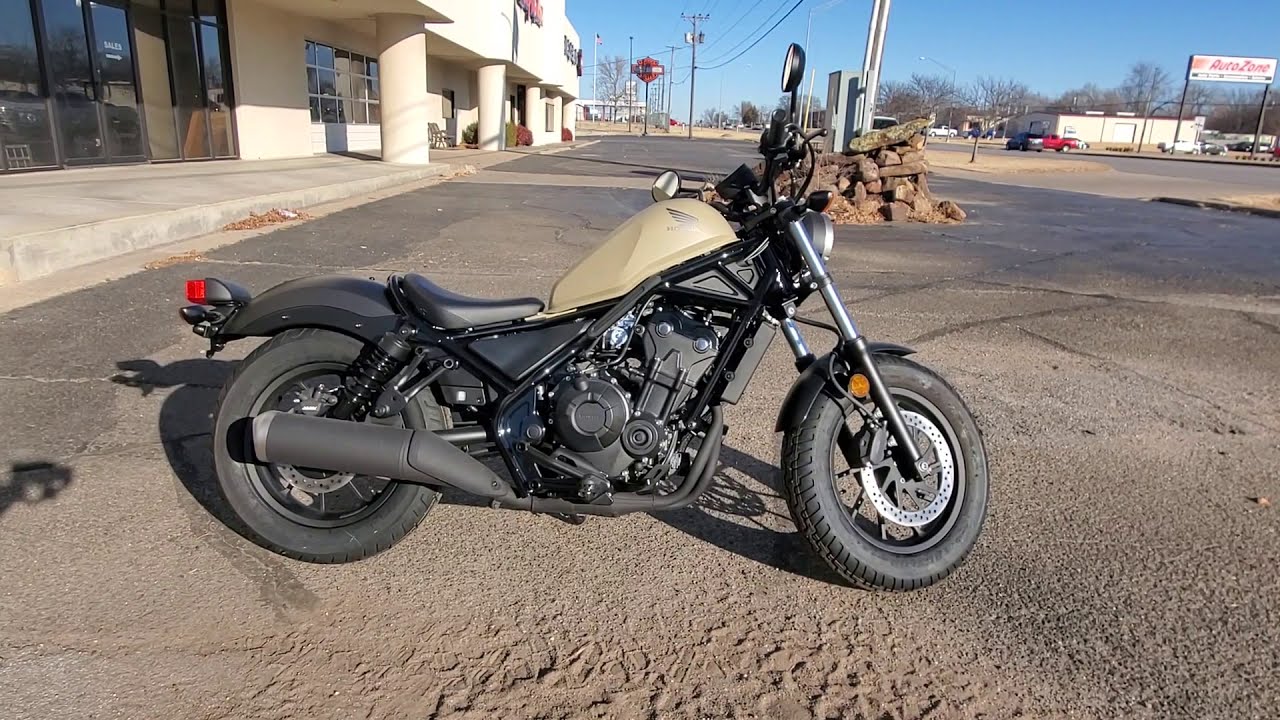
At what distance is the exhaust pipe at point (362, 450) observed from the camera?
267cm

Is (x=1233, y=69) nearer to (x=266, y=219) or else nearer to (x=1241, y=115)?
(x=1241, y=115)

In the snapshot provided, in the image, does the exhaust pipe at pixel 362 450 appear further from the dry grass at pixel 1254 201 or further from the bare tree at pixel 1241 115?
the bare tree at pixel 1241 115

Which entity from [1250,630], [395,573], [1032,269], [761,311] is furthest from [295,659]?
[1032,269]

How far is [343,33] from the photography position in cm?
2403

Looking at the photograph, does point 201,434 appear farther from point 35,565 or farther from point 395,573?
point 395,573

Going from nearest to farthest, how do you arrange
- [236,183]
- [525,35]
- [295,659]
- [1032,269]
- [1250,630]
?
1. [295,659]
2. [1250,630]
3. [1032,269]
4. [236,183]
5. [525,35]

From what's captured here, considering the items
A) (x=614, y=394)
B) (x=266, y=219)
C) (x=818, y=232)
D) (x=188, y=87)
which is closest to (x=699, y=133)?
(x=188, y=87)

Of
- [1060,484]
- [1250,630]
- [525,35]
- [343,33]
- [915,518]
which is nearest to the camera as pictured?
[1250,630]

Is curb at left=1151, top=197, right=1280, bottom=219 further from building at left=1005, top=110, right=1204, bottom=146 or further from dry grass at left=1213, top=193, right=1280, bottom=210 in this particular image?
building at left=1005, top=110, right=1204, bottom=146

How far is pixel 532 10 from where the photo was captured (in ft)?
121

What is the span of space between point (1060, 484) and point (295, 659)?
11.1 feet

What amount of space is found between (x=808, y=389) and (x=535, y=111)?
45.9m

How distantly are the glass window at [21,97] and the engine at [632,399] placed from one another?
14443mm

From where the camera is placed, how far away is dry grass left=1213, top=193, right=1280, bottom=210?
65.2 ft
